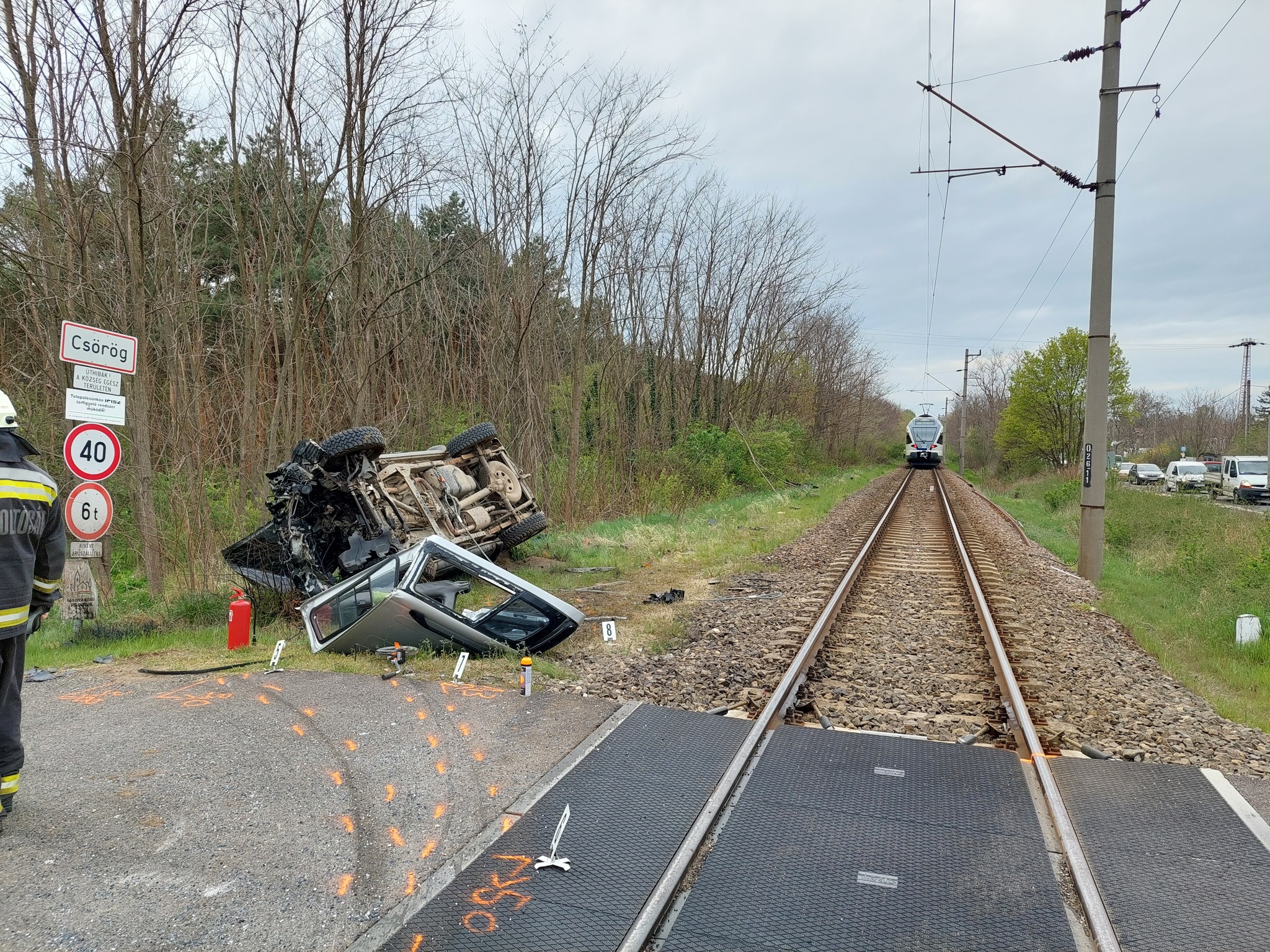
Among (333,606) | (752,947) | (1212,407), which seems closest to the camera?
(752,947)

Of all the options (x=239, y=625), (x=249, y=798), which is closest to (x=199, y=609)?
(x=239, y=625)

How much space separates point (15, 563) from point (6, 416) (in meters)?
0.74

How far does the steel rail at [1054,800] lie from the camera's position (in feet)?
11.0

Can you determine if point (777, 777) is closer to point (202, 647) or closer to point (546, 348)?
point (202, 647)

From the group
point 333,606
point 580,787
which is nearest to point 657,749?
point 580,787

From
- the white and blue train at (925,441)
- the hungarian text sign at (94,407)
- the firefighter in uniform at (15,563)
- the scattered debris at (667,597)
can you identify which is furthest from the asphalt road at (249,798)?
the white and blue train at (925,441)

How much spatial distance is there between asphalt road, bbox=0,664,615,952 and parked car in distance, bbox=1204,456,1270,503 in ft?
113

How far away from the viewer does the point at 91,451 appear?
304 inches

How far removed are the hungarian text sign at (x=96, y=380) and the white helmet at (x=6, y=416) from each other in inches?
158

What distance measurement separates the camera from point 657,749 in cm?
539

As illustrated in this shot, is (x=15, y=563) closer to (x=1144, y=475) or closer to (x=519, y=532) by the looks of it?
(x=519, y=532)

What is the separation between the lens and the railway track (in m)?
3.82

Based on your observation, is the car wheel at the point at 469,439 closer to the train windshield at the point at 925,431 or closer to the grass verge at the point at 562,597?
the grass verge at the point at 562,597

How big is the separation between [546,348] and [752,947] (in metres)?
19.6
